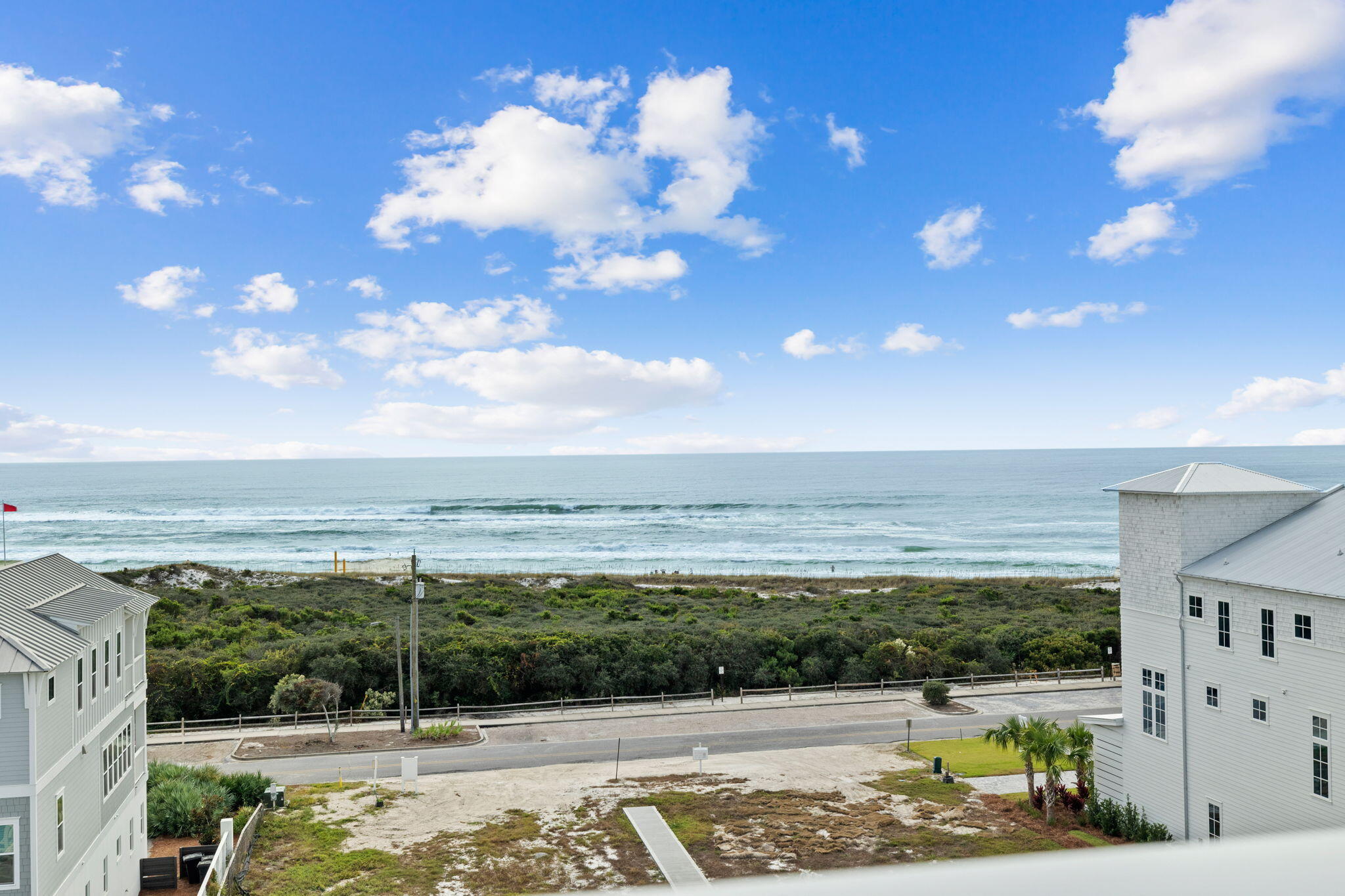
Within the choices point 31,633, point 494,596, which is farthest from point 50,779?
point 494,596

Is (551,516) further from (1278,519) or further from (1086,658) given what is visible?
(1278,519)

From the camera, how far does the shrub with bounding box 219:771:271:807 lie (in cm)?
2351

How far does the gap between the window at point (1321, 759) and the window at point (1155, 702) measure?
12.6 ft

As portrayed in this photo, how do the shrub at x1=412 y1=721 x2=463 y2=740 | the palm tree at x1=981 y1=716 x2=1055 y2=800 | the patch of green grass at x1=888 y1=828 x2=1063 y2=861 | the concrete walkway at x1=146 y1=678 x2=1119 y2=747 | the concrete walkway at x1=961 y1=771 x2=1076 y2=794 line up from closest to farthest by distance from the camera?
the patch of green grass at x1=888 y1=828 x2=1063 y2=861, the palm tree at x1=981 y1=716 x2=1055 y2=800, the concrete walkway at x1=961 y1=771 x2=1076 y2=794, the shrub at x1=412 y1=721 x2=463 y2=740, the concrete walkway at x1=146 y1=678 x2=1119 y2=747

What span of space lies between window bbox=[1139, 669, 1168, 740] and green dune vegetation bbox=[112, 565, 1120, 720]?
18.9 m

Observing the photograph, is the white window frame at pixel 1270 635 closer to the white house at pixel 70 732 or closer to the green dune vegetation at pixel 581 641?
the white house at pixel 70 732

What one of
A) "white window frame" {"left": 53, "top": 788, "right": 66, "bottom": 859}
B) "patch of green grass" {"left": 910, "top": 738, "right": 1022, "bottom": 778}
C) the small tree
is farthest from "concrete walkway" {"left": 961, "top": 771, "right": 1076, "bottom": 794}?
"white window frame" {"left": 53, "top": 788, "right": 66, "bottom": 859}

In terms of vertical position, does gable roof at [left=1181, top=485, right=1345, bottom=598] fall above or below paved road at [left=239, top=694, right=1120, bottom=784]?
above

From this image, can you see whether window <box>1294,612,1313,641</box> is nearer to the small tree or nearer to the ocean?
the small tree

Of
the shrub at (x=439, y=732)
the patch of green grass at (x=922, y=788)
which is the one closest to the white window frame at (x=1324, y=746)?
the patch of green grass at (x=922, y=788)

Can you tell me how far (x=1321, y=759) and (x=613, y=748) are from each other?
20185 millimetres

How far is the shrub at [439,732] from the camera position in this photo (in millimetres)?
31000

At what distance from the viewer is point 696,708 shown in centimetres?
3591

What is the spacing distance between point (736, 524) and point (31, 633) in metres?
105
